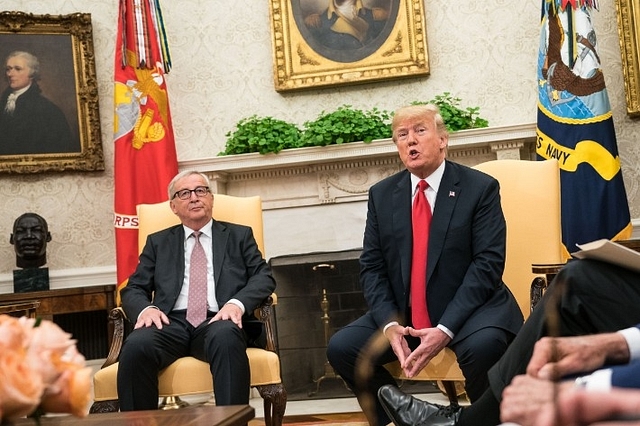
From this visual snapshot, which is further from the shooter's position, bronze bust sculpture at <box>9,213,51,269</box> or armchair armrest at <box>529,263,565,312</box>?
bronze bust sculpture at <box>9,213,51,269</box>

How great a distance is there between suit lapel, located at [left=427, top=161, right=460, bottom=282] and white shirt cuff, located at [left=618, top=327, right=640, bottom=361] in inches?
53.4

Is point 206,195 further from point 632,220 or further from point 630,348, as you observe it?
point 632,220

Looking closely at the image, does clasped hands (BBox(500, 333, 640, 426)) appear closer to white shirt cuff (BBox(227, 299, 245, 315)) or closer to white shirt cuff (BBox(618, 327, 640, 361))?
white shirt cuff (BBox(618, 327, 640, 361))

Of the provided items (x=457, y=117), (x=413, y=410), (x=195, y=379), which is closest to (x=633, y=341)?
(x=413, y=410)

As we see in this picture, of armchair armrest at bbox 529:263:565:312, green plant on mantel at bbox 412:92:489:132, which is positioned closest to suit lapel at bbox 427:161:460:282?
armchair armrest at bbox 529:263:565:312

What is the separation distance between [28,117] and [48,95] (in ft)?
0.75

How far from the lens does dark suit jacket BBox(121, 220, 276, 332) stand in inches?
147

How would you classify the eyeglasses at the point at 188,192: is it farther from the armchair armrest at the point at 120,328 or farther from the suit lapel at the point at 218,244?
the armchair armrest at the point at 120,328

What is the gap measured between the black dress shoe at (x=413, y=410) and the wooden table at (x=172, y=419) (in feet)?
2.18

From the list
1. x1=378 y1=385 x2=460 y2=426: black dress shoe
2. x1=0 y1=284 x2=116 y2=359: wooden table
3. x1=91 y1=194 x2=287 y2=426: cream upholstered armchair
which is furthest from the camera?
x1=0 y1=284 x2=116 y2=359: wooden table

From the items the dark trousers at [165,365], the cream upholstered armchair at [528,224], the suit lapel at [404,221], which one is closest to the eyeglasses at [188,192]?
the dark trousers at [165,365]

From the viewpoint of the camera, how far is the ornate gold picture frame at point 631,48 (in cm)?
534

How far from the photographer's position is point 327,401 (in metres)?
5.26

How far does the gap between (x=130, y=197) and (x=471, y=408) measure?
366cm
